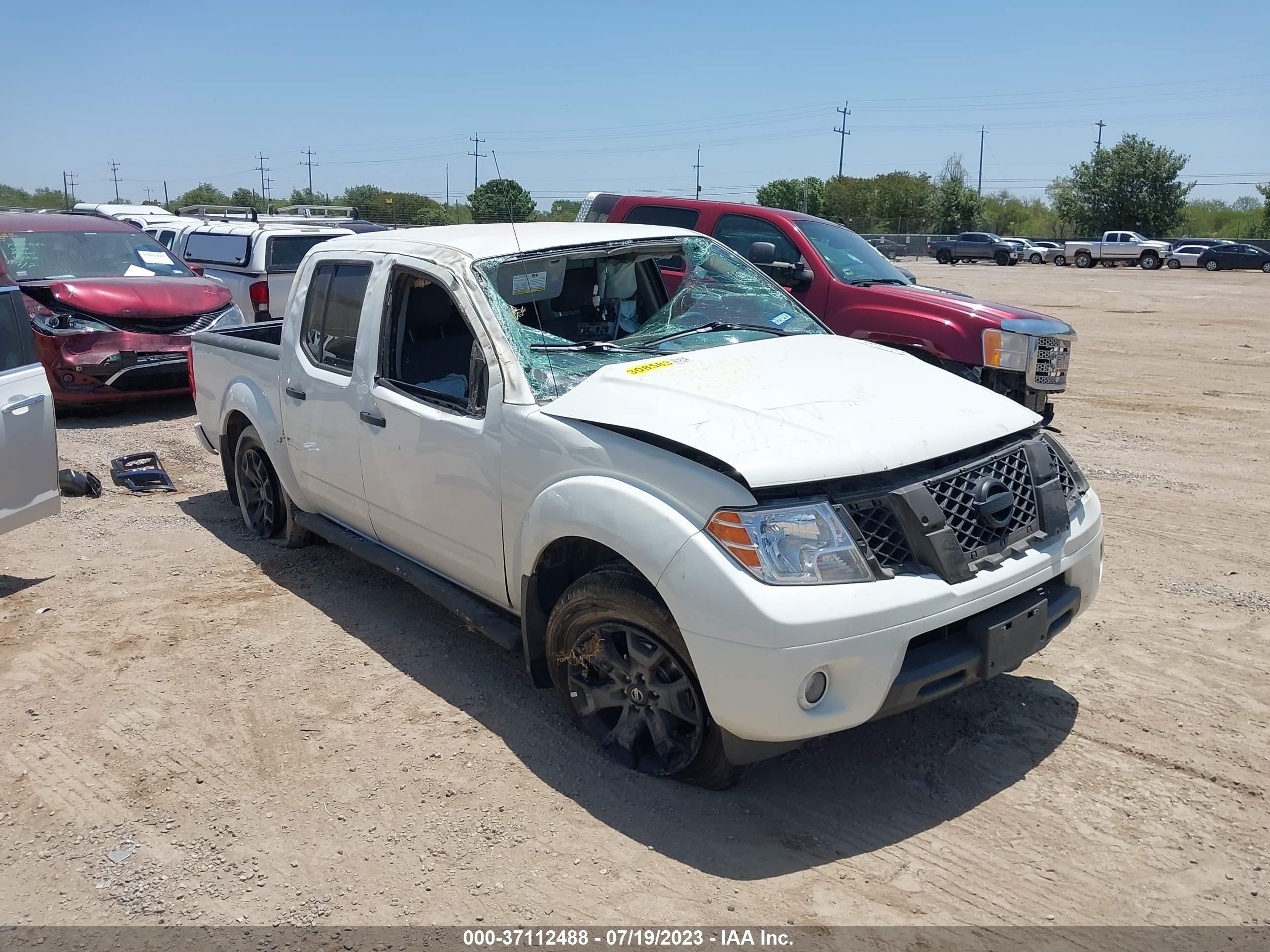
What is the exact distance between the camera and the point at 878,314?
855 cm

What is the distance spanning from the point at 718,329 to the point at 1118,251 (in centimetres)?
5081

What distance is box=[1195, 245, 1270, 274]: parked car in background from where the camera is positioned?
44094 mm

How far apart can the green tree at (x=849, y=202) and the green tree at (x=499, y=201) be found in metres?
70.3

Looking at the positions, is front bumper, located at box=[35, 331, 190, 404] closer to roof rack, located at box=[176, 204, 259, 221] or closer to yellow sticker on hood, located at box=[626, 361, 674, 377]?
yellow sticker on hood, located at box=[626, 361, 674, 377]

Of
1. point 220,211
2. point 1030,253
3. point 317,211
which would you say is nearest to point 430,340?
point 220,211

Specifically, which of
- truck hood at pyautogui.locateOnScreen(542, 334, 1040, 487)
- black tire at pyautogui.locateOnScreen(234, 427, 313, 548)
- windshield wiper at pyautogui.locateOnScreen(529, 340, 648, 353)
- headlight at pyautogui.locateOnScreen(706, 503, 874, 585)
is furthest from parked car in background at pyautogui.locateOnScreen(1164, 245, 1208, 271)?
headlight at pyautogui.locateOnScreen(706, 503, 874, 585)

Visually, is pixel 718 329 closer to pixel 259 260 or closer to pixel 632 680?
pixel 632 680

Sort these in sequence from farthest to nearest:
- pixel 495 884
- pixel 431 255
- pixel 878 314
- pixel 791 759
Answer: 1. pixel 878 314
2. pixel 431 255
3. pixel 791 759
4. pixel 495 884

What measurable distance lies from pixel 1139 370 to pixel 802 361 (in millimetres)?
11187

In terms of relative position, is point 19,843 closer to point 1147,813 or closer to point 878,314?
point 1147,813

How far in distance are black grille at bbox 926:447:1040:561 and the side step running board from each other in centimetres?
174

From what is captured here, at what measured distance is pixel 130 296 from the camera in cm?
1005

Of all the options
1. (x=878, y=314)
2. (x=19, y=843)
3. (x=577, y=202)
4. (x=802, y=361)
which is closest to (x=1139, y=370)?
(x=878, y=314)

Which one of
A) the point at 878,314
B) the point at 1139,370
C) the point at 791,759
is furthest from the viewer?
the point at 1139,370
